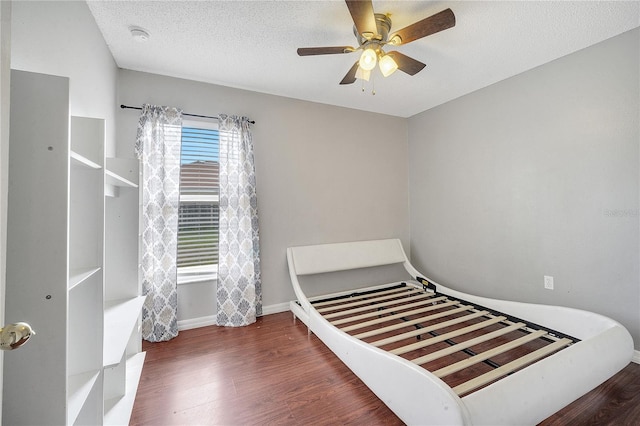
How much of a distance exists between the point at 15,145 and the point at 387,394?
1922 millimetres

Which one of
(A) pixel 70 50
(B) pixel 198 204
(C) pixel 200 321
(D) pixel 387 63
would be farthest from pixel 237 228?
(D) pixel 387 63

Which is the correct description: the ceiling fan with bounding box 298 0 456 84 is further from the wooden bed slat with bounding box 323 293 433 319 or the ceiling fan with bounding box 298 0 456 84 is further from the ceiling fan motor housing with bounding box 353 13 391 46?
the wooden bed slat with bounding box 323 293 433 319

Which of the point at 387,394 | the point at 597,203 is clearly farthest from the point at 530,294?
the point at 387,394

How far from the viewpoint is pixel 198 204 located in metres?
2.80

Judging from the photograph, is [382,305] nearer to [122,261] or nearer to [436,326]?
[436,326]

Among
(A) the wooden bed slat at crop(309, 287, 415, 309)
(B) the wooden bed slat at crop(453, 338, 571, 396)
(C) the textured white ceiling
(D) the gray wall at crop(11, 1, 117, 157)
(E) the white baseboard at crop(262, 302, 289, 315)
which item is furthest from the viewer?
(E) the white baseboard at crop(262, 302, 289, 315)

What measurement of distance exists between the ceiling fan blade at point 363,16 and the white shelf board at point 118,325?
2068 millimetres

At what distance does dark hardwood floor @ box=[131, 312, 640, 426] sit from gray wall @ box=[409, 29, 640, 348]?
32.0 inches

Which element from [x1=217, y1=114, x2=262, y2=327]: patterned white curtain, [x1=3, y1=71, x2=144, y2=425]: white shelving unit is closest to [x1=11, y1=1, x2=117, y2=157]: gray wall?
[x1=3, y1=71, x2=144, y2=425]: white shelving unit

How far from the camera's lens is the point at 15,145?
83 centimetres

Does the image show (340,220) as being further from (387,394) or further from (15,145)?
(15,145)

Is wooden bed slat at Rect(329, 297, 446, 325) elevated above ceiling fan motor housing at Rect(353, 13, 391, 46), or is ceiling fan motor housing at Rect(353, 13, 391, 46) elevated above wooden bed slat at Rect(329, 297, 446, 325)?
ceiling fan motor housing at Rect(353, 13, 391, 46)

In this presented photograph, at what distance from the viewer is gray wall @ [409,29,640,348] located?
2057mm

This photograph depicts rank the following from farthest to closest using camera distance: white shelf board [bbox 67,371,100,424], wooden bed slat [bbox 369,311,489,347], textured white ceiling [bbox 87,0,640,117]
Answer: wooden bed slat [bbox 369,311,489,347] < textured white ceiling [bbox 87,0,640,117] < white shelf board [bbox 67,371,100,424]
